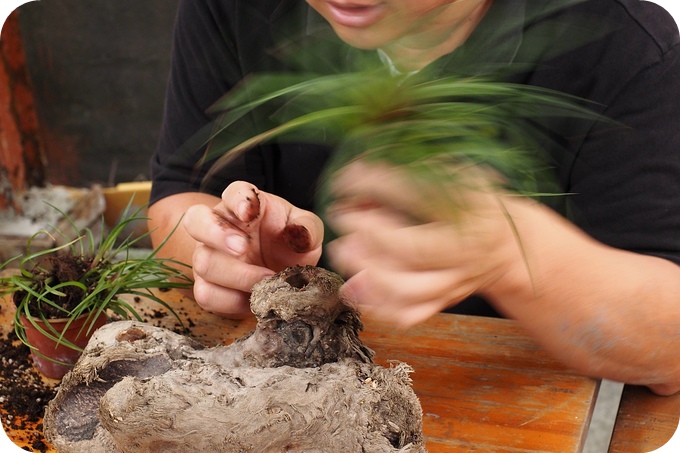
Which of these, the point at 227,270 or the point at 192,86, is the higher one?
the point at 192,86

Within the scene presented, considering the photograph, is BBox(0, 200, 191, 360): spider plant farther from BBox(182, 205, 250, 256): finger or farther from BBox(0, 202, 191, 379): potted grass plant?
BBox(182, 205, 250, 256): finger

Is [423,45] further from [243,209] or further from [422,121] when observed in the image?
[243,209]

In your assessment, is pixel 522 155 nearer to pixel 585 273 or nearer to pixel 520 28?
pixel 520 28

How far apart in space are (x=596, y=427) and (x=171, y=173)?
105cm

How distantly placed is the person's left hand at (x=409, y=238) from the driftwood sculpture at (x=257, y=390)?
0.47ft

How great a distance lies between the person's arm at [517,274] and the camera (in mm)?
722

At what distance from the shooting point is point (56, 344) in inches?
43.4

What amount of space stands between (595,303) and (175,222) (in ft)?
2.31

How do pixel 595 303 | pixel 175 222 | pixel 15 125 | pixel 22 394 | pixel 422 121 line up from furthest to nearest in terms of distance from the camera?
pixel 15 125
pixel 175 222
pixel 22 394
pixel 595 303
pixel 422 121

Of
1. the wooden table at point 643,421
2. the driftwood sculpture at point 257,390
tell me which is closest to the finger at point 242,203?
the driftwood sculpture at point 257,390

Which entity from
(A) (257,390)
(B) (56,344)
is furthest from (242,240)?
(B) (56,344)

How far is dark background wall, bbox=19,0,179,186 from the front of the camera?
2523 mm

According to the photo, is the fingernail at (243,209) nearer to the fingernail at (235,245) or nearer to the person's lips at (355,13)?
the fingernail at (235,245)

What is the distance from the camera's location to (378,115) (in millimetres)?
727
